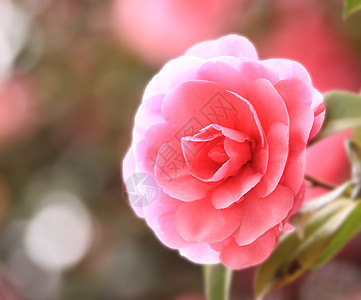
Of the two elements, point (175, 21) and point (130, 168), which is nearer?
point (130, 168)

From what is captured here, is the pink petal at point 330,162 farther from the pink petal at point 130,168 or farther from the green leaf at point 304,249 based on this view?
the pink petal at point 130,168

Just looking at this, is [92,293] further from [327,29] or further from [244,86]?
[244,86]

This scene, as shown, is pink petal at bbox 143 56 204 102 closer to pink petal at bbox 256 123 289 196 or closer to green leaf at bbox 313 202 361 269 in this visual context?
pink petal at bbox 256 123 289 196

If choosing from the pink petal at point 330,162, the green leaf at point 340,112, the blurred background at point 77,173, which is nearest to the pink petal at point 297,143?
the green leaf at point 340,112

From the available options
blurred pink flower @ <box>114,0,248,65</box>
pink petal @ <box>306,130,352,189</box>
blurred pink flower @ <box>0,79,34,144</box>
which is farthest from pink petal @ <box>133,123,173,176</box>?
blurred pink flower @ <box>0,79,34,144</box>

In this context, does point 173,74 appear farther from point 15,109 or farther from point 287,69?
point 15,109

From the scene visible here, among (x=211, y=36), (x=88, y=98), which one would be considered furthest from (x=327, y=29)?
(x=88, y=98)

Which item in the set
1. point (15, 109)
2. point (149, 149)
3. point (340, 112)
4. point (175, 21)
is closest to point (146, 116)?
point (149, 149)

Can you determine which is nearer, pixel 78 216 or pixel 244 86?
pixel 244 86

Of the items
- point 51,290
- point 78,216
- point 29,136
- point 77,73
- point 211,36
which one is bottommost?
point 51,290
